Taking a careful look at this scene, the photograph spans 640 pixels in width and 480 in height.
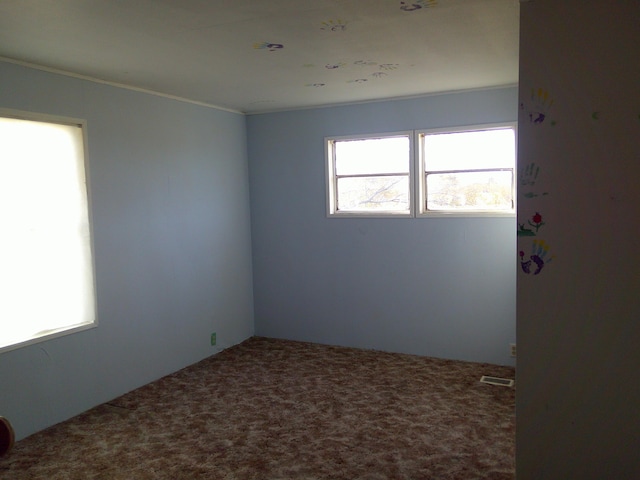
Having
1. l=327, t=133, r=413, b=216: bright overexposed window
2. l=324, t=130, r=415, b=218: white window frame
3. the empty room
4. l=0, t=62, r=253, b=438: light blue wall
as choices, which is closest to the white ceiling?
the empty room

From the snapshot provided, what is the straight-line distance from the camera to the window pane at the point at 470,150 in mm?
4484

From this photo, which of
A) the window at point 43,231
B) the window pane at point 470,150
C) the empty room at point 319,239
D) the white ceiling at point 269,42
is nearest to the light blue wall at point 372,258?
the empty room at point 319,239

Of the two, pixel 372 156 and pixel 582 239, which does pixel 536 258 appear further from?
pixel 372 156

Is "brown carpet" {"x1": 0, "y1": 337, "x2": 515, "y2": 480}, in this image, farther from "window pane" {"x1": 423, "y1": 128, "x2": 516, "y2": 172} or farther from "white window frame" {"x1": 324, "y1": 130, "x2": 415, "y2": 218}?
"window pane" {"x1": 423, "y1": 128, "x2": 516, "y2": 172}

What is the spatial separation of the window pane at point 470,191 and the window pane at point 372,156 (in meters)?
0.34

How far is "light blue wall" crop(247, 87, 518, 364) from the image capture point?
4.58m

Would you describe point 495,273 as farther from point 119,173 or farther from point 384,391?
point 119,173

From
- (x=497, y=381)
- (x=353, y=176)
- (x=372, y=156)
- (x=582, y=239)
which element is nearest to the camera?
(x=582, y=239)

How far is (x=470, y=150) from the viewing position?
181 inches

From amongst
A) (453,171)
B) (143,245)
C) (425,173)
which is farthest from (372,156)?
(143,245)

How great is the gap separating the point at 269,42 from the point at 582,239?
193cm

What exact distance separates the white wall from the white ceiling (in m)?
0.44

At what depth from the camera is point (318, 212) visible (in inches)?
209

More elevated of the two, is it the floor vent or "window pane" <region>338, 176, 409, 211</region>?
"window pane" <region>338, 176, 409, 211</region>
